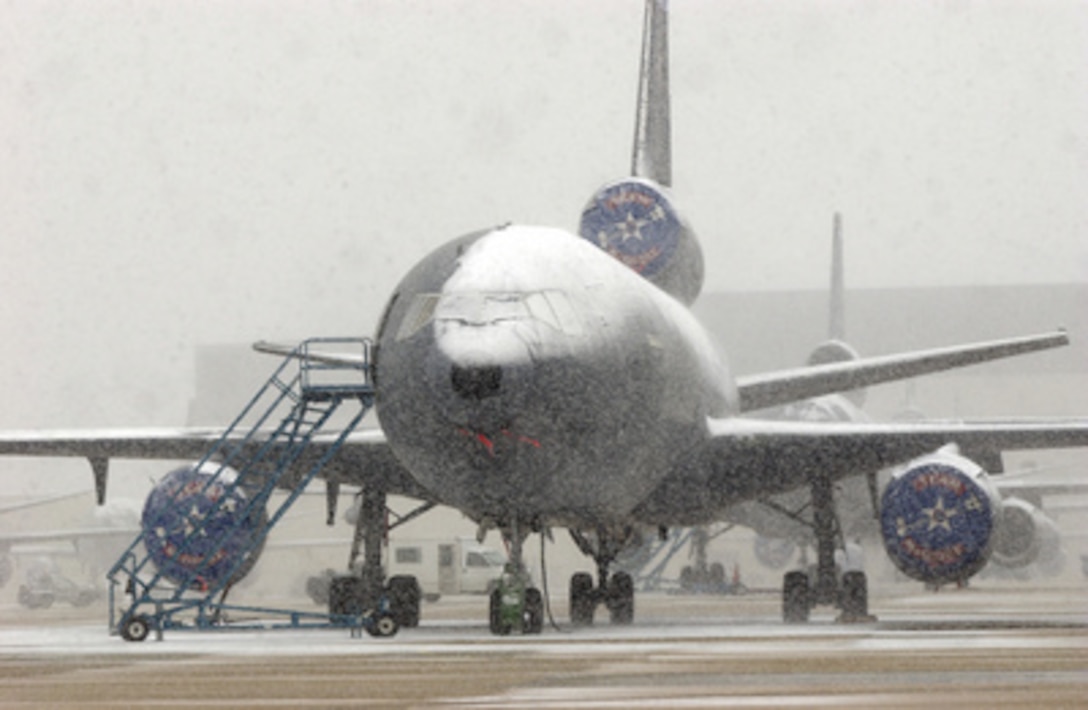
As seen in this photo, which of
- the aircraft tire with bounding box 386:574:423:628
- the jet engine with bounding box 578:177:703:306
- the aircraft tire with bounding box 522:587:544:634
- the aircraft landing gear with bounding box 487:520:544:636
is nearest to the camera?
the aircraft landing gear with bounding box 487:520:544:636

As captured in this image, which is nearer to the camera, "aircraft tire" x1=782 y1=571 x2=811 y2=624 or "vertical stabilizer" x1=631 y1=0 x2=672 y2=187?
"aircraft tire" x1=782 y1=571 x2=811 y2=624

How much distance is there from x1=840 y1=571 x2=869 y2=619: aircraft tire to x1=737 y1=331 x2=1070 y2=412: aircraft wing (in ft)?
8.99

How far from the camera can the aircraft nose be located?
1831 centimetres

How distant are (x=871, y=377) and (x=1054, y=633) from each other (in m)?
7.71

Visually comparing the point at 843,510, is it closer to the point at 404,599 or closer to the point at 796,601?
the point at 796,601

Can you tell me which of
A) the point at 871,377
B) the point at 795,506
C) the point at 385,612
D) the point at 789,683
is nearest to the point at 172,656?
the point at 385,612

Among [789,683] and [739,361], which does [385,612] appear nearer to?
[789,683]

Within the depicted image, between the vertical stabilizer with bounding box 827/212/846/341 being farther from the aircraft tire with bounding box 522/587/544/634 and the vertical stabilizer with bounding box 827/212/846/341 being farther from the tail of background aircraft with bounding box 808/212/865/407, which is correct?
the aircraft tire with bounding box 522/587/544/634

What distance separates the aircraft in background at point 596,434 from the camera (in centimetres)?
1897

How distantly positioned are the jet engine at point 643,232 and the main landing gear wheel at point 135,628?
361 inches

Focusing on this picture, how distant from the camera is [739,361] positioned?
362ft

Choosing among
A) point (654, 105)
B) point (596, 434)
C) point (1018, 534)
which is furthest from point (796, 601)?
point (1018, 534)

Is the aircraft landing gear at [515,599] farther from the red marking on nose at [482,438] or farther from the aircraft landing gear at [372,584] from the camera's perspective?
the aircraft landing gear at [372,584]

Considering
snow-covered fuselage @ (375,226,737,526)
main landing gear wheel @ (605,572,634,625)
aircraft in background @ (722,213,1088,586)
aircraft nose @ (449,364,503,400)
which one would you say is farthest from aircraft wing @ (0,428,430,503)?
aircraft in background @ (722,213,1088,586)
